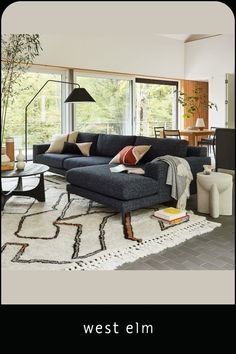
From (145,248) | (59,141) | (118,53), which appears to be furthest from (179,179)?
(118,53)

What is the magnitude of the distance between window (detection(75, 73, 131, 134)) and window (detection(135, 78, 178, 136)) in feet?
1.00

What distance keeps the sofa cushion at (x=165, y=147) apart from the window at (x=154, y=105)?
12.1ft

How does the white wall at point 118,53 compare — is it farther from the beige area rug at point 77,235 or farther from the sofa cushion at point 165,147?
the beige area rug at point 77,235

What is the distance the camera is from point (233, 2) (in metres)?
1.11

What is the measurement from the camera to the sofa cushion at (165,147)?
3.83m

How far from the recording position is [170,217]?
9.91 feet

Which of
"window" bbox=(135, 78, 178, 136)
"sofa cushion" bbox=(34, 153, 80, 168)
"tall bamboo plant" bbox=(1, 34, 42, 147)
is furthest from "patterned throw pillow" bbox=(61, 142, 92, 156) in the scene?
"window" bbox=(135, 78, 178, 136)

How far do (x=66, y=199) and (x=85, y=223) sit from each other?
0.96 meters

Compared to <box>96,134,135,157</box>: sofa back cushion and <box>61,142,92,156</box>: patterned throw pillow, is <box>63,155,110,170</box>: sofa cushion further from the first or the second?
<box>61,142,92,156</box>: patterned throw pillow

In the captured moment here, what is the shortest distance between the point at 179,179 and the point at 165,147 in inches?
25.8

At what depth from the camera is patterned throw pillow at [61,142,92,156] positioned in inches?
202

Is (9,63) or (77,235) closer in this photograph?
(9,63)

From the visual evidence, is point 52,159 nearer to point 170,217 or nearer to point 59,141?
point 59,141

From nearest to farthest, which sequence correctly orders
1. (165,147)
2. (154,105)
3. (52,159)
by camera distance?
1. (165,147)
2. (52,159)
3. (154,105)
